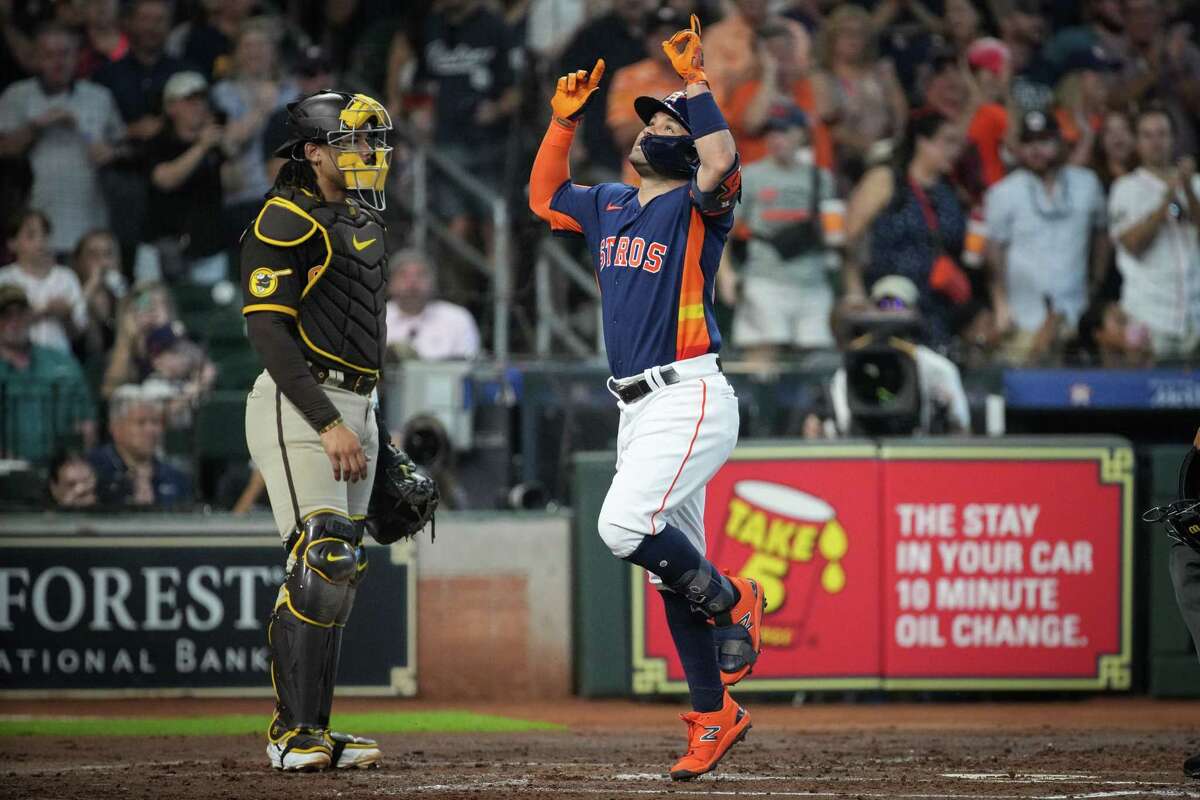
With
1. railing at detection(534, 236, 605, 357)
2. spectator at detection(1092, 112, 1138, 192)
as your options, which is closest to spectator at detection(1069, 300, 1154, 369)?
spectator at detection(1092, 112, 1138, 192)

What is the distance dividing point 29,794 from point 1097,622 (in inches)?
222

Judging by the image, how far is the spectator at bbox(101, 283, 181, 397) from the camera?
1027 centimetres

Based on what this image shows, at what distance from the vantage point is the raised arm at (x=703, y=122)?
216 inches

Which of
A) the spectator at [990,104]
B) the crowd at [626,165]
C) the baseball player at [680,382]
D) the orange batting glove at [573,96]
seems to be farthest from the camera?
the spectator at [990,104]

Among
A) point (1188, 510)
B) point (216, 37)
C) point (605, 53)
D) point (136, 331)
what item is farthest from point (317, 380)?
point (216, 37)

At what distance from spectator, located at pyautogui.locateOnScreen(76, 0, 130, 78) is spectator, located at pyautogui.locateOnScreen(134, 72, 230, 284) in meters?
0.69

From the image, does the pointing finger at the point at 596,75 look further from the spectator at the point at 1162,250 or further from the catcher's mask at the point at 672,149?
the spectator at the point at 1162,250

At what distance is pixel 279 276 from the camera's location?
5.82 m

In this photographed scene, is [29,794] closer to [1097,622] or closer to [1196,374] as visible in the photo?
[1097,622]

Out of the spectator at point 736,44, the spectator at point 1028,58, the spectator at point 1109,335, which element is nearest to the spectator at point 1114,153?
the spectator at point 1028,58

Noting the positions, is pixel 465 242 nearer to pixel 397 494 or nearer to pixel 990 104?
pixel 990 104

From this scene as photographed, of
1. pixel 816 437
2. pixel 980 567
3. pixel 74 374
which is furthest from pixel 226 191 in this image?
pixel 980 567

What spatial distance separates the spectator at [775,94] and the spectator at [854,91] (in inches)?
5.2

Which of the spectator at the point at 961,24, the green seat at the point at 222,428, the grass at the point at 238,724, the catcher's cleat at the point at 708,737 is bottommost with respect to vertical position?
the grass at the point at 238,724
